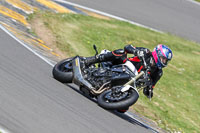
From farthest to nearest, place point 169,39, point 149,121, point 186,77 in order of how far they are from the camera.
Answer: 1. point 169,39
2. point 186,77
3. point 149,121

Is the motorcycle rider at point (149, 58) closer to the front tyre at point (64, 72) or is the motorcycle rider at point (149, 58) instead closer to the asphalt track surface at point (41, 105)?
the front tyre at point (64, 72)

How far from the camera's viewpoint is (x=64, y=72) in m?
8.55

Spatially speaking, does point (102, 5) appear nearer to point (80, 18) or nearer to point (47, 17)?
point (80, 18)

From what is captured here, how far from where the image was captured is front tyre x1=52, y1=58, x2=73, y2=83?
8.44m

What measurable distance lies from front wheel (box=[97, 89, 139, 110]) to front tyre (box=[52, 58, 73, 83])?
0.94 metres

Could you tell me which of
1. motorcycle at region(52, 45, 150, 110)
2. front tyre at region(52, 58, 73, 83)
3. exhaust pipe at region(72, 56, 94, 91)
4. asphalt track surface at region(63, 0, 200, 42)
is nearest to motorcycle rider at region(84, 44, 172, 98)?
motorcycle at region(52, 45, 150, 110)

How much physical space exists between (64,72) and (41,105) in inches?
90.7

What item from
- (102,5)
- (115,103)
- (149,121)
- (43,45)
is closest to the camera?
(115,103)

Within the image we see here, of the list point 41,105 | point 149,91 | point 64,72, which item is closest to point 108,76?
point 149,91

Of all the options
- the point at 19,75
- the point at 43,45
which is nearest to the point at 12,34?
the point at 43,45

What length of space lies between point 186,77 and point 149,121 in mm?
5843

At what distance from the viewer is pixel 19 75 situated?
25.2 ft

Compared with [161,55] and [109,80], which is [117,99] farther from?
[161,55]

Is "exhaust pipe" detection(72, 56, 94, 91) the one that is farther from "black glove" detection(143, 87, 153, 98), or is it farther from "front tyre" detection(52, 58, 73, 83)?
"black glove" detection(143, 87, 153, 98)
